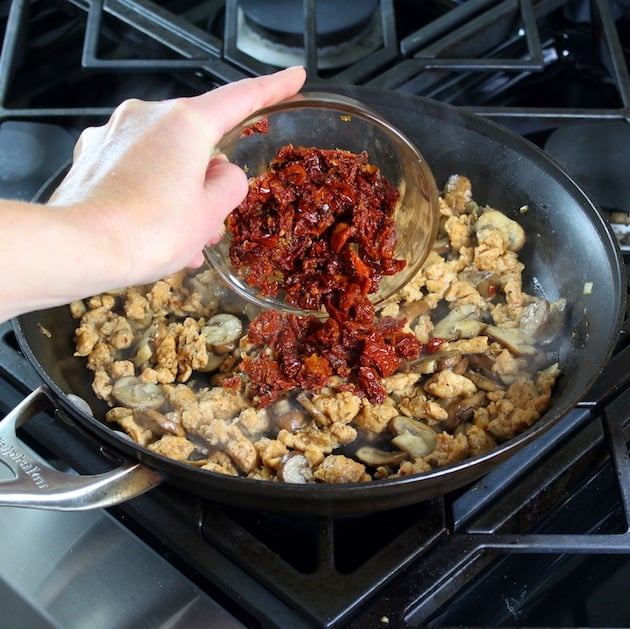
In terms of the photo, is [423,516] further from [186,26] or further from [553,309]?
[186,26]

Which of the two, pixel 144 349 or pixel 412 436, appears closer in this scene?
pixel 412 436

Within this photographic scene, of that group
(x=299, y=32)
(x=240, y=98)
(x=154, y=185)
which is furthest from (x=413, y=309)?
(x=299, y=32)

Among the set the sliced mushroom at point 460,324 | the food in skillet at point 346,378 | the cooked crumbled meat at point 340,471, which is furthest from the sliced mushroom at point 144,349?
the sliced mushroom at point 460,324

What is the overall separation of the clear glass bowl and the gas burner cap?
0.40m

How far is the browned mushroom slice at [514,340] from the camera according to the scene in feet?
4.55

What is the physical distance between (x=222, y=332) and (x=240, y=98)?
0.45m

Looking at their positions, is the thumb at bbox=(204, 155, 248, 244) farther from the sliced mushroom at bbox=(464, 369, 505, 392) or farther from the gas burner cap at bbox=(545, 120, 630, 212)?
the gas burner cap at bbox=(545, 120, 630, 212)

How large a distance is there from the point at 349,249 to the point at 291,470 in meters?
0.39

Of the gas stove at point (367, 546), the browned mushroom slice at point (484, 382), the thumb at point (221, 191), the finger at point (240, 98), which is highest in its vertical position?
the finger at point (240, 98)

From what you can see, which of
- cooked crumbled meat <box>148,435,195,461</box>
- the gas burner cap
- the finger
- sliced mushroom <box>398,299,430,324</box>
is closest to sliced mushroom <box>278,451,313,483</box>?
cooked crumbled meat <box>148,435,195,461</box>

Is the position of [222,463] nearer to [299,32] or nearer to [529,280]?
[529,280]

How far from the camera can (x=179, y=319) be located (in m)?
1.48

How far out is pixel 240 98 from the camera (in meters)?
1.12

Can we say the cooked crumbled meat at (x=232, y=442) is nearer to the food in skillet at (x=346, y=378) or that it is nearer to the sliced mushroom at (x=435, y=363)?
the food in skillet at (x=346, y=378)
